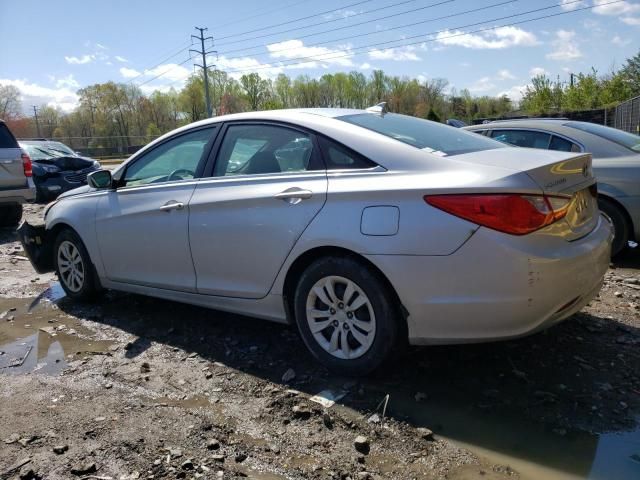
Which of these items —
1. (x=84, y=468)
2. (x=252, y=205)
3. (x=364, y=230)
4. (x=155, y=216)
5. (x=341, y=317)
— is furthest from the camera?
(x=155, y=216)

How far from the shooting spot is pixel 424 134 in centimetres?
366

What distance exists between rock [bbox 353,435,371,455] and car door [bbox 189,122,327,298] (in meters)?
1.21

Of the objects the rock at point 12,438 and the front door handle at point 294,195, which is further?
the front door handle at point 294,195

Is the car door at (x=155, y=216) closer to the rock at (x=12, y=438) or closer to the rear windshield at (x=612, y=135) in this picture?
the rock at (x=12, y=438)

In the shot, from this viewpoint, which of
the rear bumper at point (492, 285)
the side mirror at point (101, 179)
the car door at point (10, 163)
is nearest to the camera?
the rear bumper at point (492, 285)

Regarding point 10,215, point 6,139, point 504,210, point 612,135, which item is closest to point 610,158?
point 612,135

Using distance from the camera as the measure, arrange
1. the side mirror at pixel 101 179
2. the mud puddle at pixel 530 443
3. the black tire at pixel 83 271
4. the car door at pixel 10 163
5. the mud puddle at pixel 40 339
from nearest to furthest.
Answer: the mud puddle at pixel 530 443
the mud puddle at pixel 40 339
the side mirror at pixel 101 179
the black tire at pixel 83 271
the car door at pixel 10 163

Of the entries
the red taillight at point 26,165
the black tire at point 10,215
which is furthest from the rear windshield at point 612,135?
the black tire at point 10,215

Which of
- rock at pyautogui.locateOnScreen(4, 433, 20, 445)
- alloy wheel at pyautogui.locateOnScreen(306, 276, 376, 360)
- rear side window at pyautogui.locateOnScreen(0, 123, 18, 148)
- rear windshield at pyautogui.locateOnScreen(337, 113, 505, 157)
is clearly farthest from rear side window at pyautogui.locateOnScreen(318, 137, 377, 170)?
rear side window at pyautogui.locateOnScreen(0, 123, 18, 148)

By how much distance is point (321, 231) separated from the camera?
10.6 feet

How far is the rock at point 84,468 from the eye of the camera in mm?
2604

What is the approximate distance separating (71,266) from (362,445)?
3.71 metres

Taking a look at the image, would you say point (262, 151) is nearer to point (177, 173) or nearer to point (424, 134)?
point (177, 173)

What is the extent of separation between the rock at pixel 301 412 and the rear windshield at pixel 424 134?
1648mm
